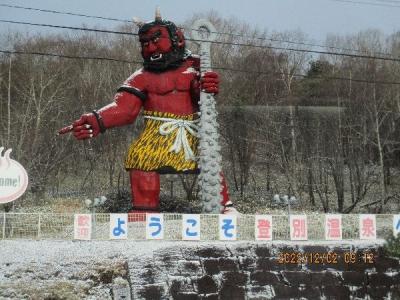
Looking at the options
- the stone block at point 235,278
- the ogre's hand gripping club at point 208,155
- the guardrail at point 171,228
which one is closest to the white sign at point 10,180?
the guardrail at point 171,228

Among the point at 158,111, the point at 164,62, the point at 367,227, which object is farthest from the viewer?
the point at 158,111

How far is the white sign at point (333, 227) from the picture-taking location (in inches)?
426

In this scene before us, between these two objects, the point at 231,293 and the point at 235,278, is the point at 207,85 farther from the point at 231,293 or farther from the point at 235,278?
the point at 231,293

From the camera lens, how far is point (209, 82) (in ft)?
40.8

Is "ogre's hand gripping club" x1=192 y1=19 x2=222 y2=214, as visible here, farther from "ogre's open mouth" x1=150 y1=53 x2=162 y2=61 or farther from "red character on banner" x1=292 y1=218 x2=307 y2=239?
"red character on banner" x1=292 y1=218 x2=307 y2=239

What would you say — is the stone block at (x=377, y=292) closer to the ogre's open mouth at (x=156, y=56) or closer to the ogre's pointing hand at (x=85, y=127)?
the ogre's pointing hand at (x=85, y=127)

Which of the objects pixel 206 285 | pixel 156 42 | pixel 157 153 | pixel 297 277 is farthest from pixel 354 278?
pixel 156 42

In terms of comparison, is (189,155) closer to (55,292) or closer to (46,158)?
(55,292)

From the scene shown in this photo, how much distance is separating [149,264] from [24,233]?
3612 mm

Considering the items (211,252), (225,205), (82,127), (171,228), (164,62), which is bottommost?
(211,252)

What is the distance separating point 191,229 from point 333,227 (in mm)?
2834

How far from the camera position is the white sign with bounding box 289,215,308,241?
10750 millimetres

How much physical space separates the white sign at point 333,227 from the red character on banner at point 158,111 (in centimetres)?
265

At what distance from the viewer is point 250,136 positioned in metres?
23.6
